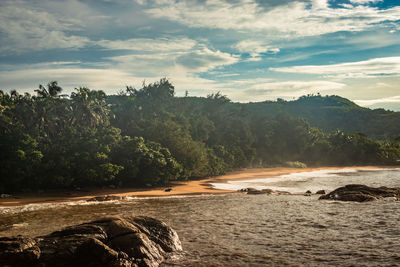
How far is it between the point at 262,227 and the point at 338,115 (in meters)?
129

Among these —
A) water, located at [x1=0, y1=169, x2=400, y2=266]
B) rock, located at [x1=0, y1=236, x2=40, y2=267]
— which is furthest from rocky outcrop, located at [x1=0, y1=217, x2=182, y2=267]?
water, located at [x1=0, y1=169, x2=400, y2=266]

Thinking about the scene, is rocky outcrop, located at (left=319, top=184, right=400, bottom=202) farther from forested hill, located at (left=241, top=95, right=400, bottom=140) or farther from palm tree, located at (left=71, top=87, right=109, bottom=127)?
forested hill, located at (left=241, top=95, right=400, bottom=140)

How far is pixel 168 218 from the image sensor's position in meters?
16.9

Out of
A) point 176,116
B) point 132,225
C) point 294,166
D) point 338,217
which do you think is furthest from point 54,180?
point 294,166

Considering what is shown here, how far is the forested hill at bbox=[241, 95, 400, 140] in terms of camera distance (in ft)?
363

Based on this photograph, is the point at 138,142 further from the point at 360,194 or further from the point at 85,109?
the point at 360,194

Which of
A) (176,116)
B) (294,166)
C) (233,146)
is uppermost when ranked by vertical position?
(176,116)

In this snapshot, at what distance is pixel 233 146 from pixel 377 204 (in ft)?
124

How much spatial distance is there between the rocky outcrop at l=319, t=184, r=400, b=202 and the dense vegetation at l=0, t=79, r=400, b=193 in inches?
625

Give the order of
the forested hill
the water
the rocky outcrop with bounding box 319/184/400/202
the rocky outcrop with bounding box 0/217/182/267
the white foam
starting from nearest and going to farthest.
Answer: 1. the rocky outcrop with bounding box 0/217/182/267
2. the water
3. the rocky outcrop with bounding box 319/184/400/202
4. the white foam
5. the forested hill

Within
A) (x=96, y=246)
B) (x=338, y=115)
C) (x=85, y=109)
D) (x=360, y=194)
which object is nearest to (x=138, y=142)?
(x=85, y=109)

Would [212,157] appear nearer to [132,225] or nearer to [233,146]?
[233,146]

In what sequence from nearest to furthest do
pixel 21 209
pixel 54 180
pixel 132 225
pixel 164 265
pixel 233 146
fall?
pixel 164 265 < pixel 132 225 < pixel 21 209 < pixel 54 180 < pixel 233 146

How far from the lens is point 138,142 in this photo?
32.8m
